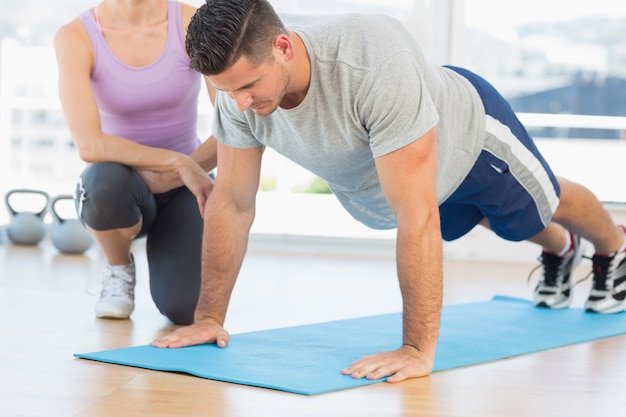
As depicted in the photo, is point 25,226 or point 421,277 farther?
point 25,226

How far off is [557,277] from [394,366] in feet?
3.98

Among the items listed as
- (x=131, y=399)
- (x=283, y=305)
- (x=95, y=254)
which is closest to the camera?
(x=131, y=399)

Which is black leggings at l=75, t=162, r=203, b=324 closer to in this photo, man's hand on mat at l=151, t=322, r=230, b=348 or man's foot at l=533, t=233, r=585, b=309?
man's hand on mat at l=151, t=322, r=230, b=348

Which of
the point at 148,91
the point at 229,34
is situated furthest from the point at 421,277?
the point at 148,91

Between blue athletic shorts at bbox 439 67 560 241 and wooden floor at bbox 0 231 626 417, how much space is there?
1.17 feet

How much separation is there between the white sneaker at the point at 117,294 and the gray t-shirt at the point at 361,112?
0.62 meters

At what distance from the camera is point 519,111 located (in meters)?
4.55

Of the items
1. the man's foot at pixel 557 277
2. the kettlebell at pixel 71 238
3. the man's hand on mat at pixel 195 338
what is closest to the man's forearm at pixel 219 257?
the man's hand on mat at pixel 195 338

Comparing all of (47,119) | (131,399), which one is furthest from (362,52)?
(47,119)

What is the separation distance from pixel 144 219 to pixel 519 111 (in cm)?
250

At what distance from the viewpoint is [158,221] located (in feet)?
8.56

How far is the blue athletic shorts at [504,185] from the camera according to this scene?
7.50ft

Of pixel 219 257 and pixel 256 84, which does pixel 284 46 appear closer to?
pixel 256 84

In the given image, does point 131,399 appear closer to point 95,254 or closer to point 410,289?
point 410,289
